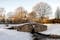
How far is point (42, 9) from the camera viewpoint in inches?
90.0

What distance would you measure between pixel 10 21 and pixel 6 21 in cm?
7

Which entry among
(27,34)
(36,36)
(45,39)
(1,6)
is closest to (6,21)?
(1,6)

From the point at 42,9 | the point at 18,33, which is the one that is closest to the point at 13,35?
the point at 18,33

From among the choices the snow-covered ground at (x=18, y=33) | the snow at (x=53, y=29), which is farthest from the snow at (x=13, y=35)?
the snow at (x=53, y=29)

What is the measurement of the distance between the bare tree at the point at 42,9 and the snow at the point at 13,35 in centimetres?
39

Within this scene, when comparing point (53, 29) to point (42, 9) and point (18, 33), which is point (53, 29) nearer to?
point (42, 9)

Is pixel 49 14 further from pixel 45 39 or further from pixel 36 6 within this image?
pixel 45 39

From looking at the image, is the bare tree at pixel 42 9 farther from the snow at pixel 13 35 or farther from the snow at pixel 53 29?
the snow at pixel 13 35

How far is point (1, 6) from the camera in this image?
2.27 metres

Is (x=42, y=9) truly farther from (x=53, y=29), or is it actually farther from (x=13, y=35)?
(x=13, y=35)

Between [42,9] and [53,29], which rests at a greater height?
[42,9]

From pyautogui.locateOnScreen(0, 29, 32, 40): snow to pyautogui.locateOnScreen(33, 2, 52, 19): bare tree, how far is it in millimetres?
391

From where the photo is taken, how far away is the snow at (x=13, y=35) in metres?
2.19

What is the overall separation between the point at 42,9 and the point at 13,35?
627 mm
